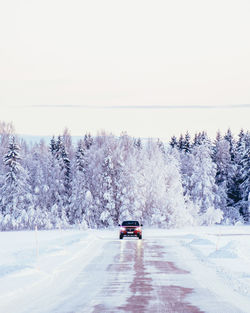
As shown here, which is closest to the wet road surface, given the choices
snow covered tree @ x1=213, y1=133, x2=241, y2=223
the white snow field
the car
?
the white snow field

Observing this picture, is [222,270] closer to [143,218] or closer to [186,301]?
[186,301]

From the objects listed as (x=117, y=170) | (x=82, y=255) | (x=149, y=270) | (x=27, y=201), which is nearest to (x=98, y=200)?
(x=117, y=170)

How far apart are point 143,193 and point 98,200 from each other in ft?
20.2

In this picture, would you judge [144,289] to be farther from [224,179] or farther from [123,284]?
[224,179]

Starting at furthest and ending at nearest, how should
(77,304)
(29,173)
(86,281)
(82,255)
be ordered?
(29,173) → (82,255) → (86,281) → (77,304)

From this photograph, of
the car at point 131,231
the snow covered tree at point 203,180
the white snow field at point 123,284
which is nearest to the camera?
the white snow field at point 123,284

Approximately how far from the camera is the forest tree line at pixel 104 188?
72562mm

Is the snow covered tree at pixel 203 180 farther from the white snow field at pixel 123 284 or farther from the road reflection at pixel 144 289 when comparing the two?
the road reflection at pixel 144 289

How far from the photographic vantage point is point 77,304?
12.2 m

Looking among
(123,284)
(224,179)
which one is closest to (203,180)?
(224,179)

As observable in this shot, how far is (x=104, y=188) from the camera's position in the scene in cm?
7475

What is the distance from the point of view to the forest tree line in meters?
72.6

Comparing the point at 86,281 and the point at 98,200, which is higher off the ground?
the point at 98,200

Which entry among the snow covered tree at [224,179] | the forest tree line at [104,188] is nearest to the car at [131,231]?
the forest tree line at [104,188]
